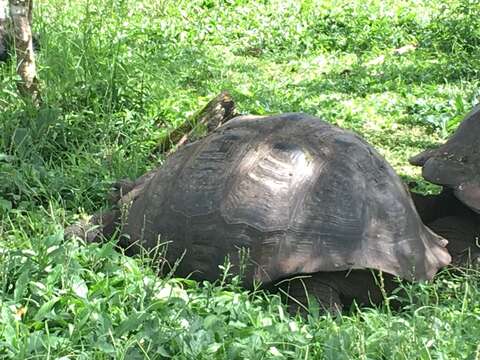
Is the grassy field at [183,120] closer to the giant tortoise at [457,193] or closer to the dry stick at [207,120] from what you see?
the dry stick at [207,120]

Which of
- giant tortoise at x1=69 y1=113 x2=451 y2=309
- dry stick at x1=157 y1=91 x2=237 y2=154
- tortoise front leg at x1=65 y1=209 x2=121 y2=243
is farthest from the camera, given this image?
dry stick at x1=157 y1=91 x2=237 y2=154

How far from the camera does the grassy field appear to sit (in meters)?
2.81

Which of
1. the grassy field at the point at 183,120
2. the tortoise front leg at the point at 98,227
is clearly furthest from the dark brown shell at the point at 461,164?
the tortoise front leg at the point at 98,227

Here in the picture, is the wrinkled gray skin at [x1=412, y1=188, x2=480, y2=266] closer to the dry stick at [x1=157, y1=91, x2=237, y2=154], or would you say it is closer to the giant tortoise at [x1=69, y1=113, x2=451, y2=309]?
the giant tortoise at [x1=69, y1=113, x2=451, y2=309]

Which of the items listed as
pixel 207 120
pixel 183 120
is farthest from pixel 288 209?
pixel 183 120

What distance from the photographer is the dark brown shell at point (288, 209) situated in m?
3.50

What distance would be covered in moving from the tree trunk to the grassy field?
3.5 inches

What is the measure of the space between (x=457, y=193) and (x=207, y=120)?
1.69 m

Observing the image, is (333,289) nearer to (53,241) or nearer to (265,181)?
(265,181)

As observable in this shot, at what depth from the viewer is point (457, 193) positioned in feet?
Answer: 13.1

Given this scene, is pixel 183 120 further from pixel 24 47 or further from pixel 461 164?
pixel 461 164

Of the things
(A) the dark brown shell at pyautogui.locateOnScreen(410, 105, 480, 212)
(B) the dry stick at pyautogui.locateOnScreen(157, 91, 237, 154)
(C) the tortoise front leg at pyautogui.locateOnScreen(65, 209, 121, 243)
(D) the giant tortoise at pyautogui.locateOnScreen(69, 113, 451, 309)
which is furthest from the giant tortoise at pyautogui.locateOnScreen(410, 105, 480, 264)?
(C) the tortoise front leg at pyautogui.locateOnScreen(65, 209, 121, 243)

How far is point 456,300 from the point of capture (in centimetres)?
353

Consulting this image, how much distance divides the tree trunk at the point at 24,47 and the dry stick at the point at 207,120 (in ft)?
2.89
